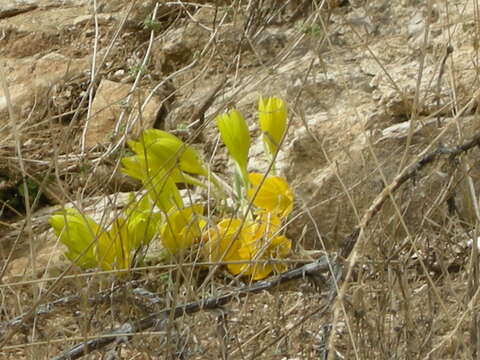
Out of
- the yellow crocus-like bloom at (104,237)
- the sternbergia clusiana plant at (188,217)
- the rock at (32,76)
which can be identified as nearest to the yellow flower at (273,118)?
the sternbergia clusiana plant at (188,217)

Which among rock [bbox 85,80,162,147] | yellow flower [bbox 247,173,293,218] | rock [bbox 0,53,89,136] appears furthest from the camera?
rock [bbox 0,53,89,136]

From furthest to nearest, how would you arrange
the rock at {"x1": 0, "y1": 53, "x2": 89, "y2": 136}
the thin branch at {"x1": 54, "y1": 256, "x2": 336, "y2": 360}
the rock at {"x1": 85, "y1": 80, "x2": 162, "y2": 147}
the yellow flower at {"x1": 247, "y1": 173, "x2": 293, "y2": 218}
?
the rock at {"x1": 0, "y1": 53, "x2": 89, "y2": 136}
the rock at {"x1": 85, "y1": 80, "x2": 162, "y2": 147}
the yellow flower at {"x1": 247, "y1": 173, "x2": 293, "y2": 218}
the thin branch at {"x1": 54, "y1": 256, "x2": 336, "y2": 360}

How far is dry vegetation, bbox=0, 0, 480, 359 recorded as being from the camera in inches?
48.3

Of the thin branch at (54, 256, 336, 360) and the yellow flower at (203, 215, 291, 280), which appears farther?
the yellow flower at (203, 215, 291, 280)

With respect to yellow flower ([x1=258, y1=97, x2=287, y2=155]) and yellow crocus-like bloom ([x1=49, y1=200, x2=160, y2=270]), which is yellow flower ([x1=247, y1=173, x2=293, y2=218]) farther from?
yellow crocus-like bloom ([x1=49, y1=200, x2=160, y2=270])

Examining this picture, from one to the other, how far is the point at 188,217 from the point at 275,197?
6.8 inches

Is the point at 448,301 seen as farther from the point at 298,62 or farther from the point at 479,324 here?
the point at 298,62

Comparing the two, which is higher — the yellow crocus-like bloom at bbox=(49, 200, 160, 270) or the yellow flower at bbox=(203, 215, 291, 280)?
the yellow crocus-like bloom at bbox=(49, 200, 160, 270)

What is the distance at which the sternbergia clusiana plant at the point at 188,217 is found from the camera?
1.61 m

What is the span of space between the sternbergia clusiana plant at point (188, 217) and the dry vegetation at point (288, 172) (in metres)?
0.04

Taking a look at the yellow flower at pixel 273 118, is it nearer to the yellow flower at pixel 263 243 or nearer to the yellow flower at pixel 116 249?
the yellow flower at pixel 263 243

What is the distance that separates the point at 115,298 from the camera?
53.4 inches

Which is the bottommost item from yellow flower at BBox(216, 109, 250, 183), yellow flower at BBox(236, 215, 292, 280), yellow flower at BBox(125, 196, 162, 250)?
yellow flower at BBox(236, 215, 292, 280)

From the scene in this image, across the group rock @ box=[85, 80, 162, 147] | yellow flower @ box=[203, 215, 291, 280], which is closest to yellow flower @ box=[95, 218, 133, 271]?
yellow flower @ box=[203, 215, 291, 280]
